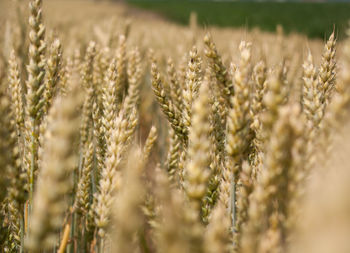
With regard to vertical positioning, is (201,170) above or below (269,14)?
below

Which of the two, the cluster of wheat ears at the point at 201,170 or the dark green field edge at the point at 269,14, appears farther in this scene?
the dark green field edge at the point at 269,14

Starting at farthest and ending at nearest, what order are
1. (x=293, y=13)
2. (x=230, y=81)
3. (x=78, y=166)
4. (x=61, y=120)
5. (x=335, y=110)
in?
(x=293, y=13) < (x=78, y=166) < (x=230, y=81) < (x=335, y=110) < (x=61, y=120)

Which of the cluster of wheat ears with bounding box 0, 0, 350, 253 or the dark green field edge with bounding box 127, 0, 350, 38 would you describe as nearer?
the cluster of wheat ears with bounding box 0, 0, 350, 253

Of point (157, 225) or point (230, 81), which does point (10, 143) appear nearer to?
point (157, 225)

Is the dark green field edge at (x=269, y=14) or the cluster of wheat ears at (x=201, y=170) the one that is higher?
the dark green field edge at (x=269, y=14)

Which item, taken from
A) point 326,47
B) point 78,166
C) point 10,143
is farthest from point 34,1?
point 326,47

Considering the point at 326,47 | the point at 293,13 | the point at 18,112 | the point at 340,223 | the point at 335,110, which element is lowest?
the point at 340,223

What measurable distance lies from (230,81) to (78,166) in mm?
842

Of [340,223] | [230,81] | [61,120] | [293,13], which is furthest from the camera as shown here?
[293,13]

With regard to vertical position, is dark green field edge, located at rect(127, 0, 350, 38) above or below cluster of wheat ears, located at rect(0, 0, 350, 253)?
above

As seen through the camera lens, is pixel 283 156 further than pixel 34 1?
No

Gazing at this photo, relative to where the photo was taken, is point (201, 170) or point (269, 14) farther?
point (269, 14)

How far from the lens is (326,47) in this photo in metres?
1.43

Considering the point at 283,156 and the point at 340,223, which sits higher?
the point at 283,156
